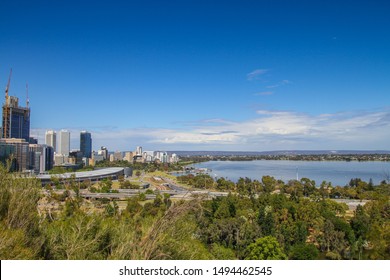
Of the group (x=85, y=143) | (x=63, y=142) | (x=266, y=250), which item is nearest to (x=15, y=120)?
(x=63, y=142)

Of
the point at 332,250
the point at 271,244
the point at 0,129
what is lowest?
the point at 332,250

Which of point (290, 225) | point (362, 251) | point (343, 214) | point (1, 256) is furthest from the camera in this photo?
point (343, 214)

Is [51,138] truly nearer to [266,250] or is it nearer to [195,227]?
[266,250]

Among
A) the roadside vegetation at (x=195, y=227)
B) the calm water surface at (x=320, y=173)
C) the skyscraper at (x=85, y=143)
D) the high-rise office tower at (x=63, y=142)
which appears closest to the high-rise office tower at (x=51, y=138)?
the high-rise office tower at (x=63, y=142)

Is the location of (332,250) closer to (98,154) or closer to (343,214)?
(343,214)
